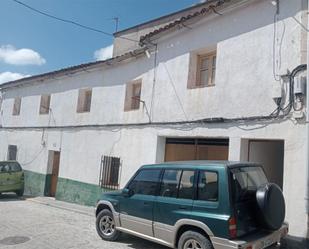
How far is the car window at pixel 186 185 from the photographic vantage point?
5906mm

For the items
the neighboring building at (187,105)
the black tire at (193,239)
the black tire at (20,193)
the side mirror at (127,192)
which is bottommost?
the black tire at (20,193)

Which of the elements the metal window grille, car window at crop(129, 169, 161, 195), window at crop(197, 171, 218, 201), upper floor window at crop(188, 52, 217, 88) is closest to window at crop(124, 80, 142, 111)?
the metal window grille

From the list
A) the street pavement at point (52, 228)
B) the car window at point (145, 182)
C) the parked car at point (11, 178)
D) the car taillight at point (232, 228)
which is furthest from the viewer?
the parked car at point (11, 178)

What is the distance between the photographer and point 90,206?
12508 millimetres

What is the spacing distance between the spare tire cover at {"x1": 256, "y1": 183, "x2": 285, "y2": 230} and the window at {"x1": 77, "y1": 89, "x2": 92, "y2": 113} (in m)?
9.87

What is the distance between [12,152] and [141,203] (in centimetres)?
1400

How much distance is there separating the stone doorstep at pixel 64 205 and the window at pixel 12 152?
13.4ft

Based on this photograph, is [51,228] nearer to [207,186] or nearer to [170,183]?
[170,183]

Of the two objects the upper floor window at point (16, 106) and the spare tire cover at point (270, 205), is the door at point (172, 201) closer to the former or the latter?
the spare tire cover at point (270, 205)

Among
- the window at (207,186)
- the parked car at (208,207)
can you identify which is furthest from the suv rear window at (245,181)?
the window at (207,186)

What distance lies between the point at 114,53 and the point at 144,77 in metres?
6.57

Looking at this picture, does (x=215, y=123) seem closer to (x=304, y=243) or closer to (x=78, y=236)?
(x=304, y=243)

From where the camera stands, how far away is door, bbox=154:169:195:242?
5.89 meters

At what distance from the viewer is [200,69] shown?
9.41 meters
